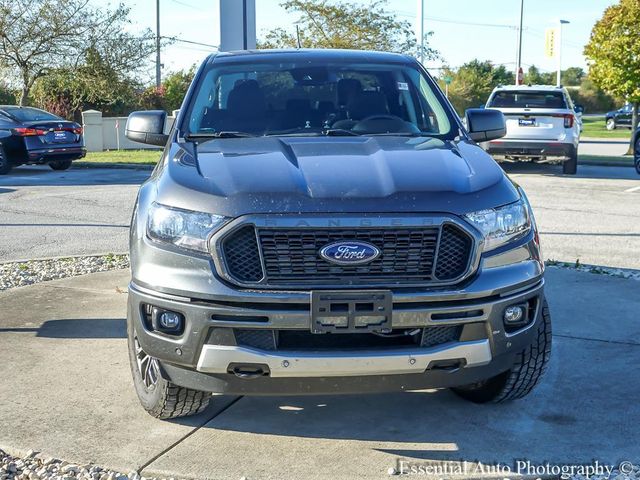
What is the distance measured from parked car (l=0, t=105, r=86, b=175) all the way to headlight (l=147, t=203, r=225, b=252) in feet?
49.8

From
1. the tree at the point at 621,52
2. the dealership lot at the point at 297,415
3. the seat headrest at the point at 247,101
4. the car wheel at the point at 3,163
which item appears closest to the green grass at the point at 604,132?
the tree at the point at 621,52

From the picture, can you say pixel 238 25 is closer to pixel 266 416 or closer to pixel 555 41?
pixel 266 416

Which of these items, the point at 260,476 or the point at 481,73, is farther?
the point at 481,73

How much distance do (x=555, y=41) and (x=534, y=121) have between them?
26448 mm

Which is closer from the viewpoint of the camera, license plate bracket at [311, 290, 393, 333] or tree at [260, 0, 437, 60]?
license plate bracket at [311, 290, 393, 333]

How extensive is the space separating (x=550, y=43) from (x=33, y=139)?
2936 cm

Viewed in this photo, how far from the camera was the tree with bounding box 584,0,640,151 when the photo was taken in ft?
72.9

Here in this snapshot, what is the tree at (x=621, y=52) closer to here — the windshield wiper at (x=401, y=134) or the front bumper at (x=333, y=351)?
the windshield wiper at (x=401, y=134)

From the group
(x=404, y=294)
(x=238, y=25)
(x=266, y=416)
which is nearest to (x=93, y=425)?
(x=266, y=416)

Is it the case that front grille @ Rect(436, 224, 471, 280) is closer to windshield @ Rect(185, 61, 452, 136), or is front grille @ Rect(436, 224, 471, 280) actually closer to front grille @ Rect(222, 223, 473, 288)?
front grille @ Rect(222, 223, 473, 288)

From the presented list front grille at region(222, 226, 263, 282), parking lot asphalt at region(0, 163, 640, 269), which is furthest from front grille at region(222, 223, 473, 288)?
parking lot asphalt at region(0, 163, 640, 269)

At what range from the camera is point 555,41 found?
40719mm

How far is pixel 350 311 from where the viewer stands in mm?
3527

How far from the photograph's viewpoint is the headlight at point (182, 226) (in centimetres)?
362
